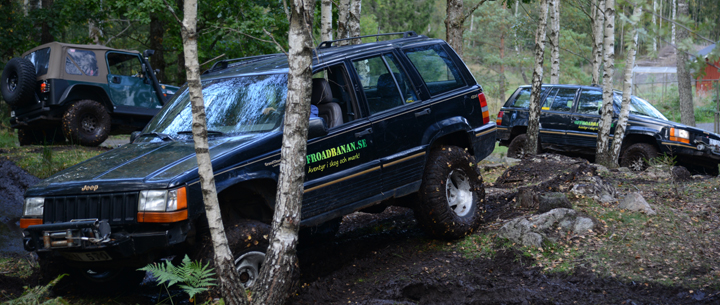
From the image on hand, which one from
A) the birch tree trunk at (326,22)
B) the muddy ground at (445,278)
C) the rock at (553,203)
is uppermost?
the birch tree trunk at (326,22)

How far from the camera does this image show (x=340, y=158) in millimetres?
4902

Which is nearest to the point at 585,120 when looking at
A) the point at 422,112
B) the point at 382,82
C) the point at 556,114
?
the point at 556,114

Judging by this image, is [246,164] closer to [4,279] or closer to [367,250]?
[367,250]

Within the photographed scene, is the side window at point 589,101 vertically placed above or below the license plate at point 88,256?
above

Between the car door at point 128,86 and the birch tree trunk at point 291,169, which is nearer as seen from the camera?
the birch tree trunk at point 291,169

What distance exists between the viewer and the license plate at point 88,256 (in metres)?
3.84

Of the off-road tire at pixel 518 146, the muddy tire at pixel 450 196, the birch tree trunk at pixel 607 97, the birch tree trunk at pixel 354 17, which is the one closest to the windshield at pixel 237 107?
the muddy tire at pixel 450 196

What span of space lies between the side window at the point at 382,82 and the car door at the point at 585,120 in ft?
23.4

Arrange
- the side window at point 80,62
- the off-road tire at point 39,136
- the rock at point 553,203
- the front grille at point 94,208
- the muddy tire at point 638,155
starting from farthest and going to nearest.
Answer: the off-road tire at point 39,136 → the side window at point 80,62 → the muddy tire at point 638,155 → the rock at point 553,203 → the front grille at point 94,208

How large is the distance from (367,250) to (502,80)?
3098cm

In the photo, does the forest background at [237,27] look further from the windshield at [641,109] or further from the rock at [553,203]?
the rock at [553,203]

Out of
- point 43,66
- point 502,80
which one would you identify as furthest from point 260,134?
point 502,80

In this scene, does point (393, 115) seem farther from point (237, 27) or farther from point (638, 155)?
point (237, 27)

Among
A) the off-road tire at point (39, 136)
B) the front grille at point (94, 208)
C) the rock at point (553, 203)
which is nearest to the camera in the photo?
the front grille at point (94, 208)
